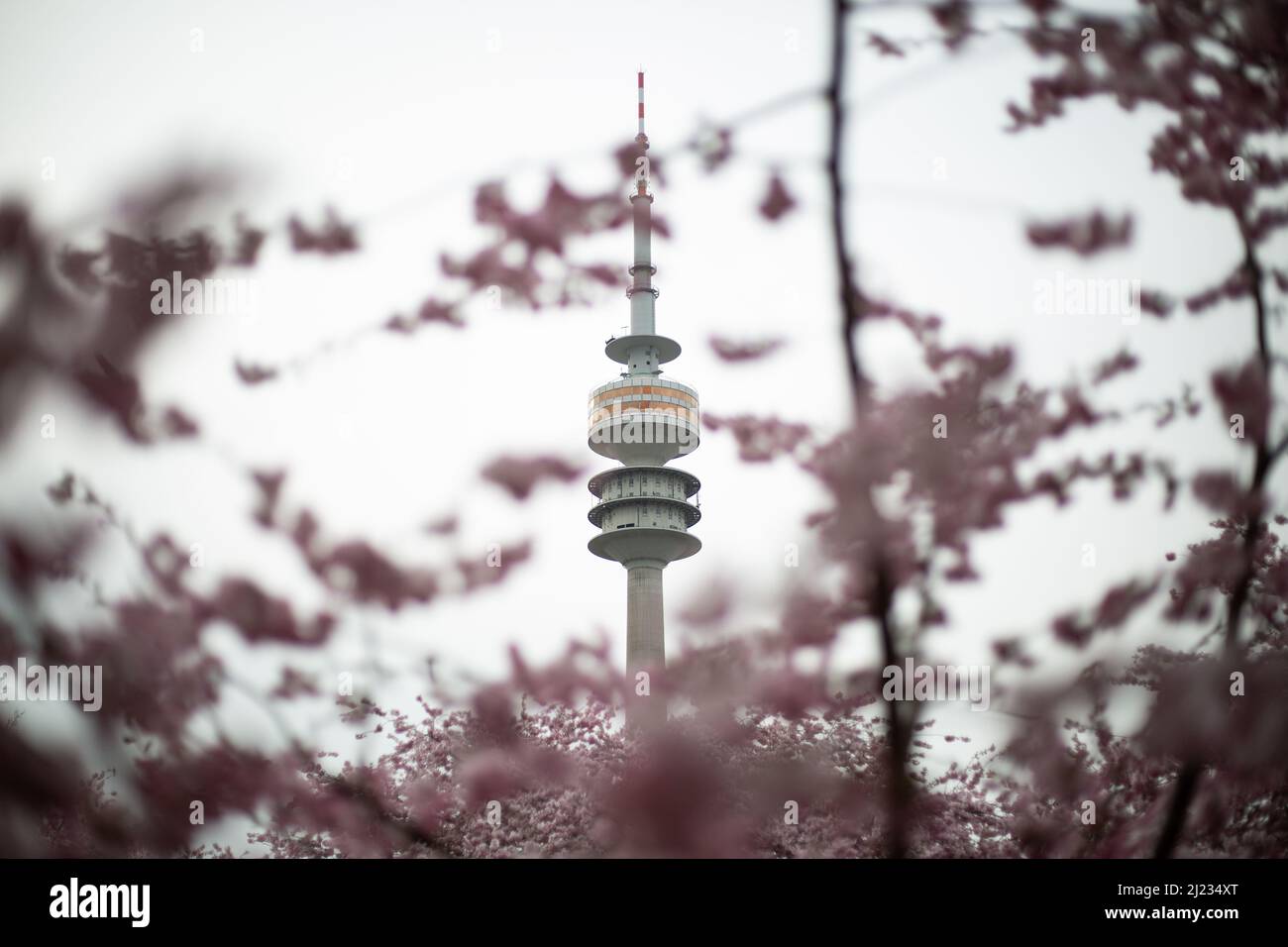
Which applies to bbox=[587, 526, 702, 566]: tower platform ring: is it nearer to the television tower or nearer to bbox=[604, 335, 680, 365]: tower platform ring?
the television tower

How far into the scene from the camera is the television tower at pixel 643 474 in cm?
5094

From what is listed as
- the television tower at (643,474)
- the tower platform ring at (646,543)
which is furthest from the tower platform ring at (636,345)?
the tower platform ring at (646,543)

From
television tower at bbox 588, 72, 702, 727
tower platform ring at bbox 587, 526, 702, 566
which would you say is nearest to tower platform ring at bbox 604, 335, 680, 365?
television tower at bbox 588, 72, 702, 727

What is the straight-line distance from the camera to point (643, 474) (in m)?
50.6

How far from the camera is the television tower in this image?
50938 mm

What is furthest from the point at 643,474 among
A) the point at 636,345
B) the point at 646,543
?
the point at 636,345

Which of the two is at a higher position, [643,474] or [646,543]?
[643,474]

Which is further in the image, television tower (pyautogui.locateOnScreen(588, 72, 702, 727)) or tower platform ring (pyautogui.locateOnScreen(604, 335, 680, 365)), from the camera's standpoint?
tower platform ring (pyautogui.locateOnScreen(604, 335, 680, 365))

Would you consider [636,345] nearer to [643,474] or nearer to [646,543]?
[643,474]

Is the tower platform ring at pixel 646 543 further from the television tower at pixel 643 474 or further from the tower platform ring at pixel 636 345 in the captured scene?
the tower platform ring at pixel 636 345

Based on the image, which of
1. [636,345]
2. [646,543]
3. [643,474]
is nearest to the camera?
[643,474]

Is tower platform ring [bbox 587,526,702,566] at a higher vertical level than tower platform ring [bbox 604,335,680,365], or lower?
lower
